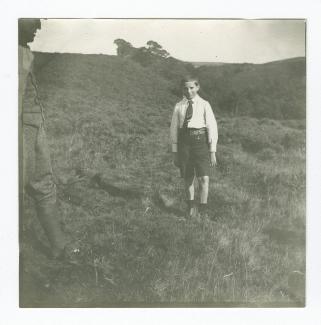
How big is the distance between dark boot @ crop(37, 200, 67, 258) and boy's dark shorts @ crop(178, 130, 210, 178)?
138 cm

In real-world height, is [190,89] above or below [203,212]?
above

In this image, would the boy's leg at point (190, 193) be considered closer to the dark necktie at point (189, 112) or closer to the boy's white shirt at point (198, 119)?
the boy's white shirt at point (198, 119)

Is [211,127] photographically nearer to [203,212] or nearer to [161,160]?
[161,160]

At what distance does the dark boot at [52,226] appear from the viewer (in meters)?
5.09

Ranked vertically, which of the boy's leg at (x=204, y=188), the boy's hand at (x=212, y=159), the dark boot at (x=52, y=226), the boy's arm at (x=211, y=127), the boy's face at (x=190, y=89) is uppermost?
the boy's face at (x=190, y=89)

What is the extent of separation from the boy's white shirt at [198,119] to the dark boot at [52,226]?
1385mm

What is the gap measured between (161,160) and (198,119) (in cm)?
56

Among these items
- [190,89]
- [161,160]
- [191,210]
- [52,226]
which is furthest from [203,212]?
[52,226]

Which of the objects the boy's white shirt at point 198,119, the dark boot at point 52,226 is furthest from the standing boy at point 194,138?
the dark boot at point 52,226

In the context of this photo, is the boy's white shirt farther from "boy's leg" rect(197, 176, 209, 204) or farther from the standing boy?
"boy's leg" rect(197, 176, 209, 204)

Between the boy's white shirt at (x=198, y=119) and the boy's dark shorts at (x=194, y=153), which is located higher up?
the boy's white shirt at (x=198, y=119)

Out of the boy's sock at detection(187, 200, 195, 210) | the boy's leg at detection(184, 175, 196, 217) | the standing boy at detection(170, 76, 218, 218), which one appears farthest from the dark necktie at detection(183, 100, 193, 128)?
the boy's sock at detection(187, 200, 195, 210)

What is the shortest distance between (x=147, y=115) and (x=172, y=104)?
0.28 metres

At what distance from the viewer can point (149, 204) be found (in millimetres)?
5152
